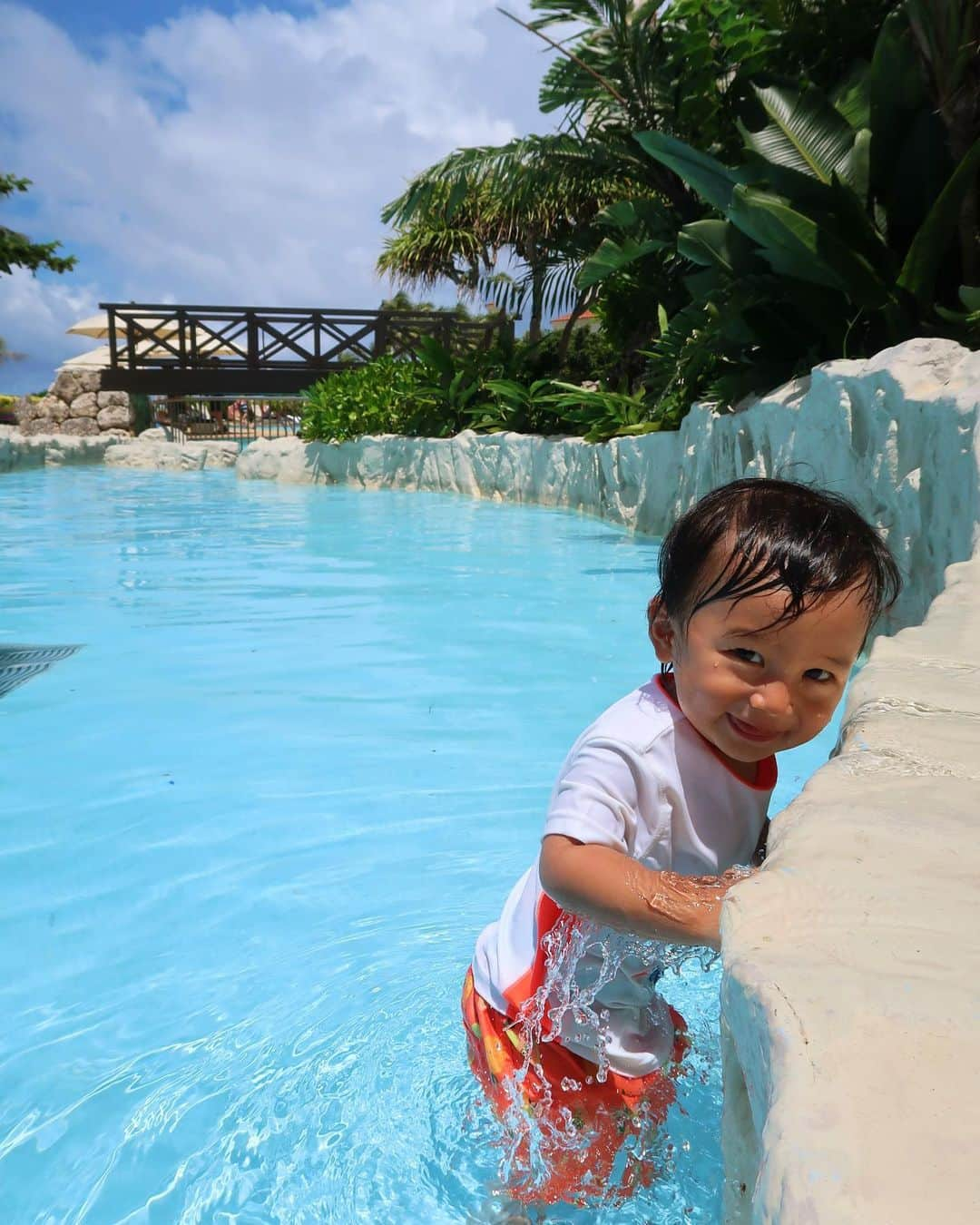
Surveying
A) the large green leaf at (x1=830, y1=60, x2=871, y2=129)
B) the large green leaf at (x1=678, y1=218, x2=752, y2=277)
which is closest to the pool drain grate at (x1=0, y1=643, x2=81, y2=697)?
the large green leaf at (x1=678, y1=218, x2=752, y2=277)

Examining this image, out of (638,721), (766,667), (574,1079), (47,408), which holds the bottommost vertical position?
(47,408)

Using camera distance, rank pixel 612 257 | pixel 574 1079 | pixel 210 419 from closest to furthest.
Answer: pixel 574 1079
pixel 612 257
pixel 210 419

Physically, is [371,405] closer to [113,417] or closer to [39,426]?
[113,417]

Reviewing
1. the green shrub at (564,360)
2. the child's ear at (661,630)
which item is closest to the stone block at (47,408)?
the green shrub at (564,360)

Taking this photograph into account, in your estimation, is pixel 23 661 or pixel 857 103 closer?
pixel 23 661

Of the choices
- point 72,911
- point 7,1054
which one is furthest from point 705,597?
point 72,911

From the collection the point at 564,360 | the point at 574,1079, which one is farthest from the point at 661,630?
the point at 564,360

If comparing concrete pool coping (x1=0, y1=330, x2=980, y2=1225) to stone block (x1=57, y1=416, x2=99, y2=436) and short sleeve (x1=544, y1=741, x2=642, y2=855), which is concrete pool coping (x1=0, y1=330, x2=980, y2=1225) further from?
stone block (x1=57, y1=416, x2=99, y2=436)

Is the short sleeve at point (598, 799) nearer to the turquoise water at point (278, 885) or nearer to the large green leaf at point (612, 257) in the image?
the turquoise water at point (278, 885)

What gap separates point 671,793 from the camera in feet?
4.83

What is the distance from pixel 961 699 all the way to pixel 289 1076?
1362 millimetres

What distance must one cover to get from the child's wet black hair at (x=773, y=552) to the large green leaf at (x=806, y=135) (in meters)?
6.73

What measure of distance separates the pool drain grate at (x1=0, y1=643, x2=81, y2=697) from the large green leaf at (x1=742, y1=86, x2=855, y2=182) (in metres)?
5.49

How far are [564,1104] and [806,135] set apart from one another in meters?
7.30
